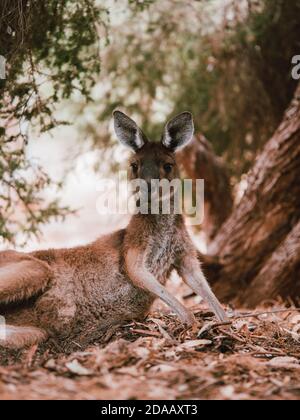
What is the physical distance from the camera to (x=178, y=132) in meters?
4.89

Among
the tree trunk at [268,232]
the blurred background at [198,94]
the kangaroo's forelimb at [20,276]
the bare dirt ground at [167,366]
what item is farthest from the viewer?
the blurred background at [198,94]

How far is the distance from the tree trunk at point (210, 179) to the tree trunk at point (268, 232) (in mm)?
1501

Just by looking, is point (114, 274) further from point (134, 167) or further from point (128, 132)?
point (128, 132)

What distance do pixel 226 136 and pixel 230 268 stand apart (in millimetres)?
3348

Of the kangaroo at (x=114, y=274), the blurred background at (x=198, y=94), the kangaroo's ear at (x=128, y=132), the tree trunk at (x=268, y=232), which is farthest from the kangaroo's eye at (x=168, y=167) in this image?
the tree trunk at (x=268, y=232)

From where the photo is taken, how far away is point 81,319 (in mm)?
4426

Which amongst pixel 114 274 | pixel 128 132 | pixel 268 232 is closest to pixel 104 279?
pixel 114 274

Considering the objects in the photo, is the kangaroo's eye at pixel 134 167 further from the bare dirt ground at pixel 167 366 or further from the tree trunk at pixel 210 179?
the tree trunk at pixel 210 179

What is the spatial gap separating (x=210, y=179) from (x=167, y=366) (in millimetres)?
5774

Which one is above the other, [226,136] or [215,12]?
[215,12]

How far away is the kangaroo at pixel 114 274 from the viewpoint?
423cm

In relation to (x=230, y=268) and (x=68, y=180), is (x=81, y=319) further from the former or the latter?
(x=68, y=180)
